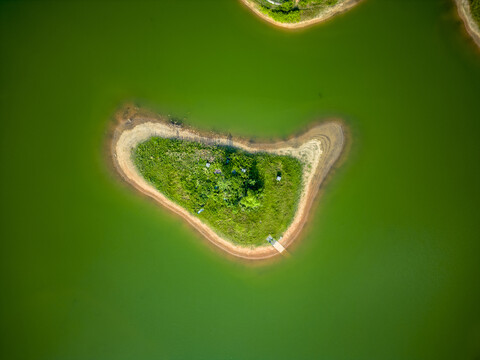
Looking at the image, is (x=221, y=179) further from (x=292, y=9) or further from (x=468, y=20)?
(x=468, y=20)

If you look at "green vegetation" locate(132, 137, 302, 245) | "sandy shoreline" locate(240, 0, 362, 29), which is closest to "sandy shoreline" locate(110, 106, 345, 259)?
"green vegetation" locate(132, 137, 302, 245)

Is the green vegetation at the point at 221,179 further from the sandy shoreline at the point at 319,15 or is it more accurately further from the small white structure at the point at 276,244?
the sandy shoreline at the point at 319,15

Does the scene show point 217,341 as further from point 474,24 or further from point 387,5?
point 474,24

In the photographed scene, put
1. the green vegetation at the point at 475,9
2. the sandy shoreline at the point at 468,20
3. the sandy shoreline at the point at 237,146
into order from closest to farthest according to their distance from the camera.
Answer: the green vegetation at the point at 475,9 < the sandy shoreline at the point at 468,20 < the sandy shoreline at the point at 237,146

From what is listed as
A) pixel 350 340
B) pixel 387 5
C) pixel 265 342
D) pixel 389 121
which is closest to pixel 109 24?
pixel 387 5

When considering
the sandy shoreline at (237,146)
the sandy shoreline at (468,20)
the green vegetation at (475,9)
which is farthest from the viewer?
the sandy shoreline at (237,146)

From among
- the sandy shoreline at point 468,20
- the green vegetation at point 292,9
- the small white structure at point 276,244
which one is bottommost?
the small white structure at point 276,244

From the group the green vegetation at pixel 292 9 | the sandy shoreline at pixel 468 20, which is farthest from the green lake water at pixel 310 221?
the green vegetation at pixel 292 9
